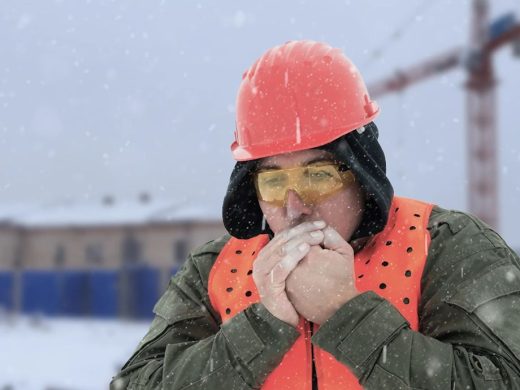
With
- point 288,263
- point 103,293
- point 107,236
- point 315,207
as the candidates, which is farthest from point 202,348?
point 107,236

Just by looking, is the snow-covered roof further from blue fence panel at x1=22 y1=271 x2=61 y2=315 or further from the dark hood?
the dark hood

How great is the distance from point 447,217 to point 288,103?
1.70 ft

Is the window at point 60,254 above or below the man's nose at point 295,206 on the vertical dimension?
below

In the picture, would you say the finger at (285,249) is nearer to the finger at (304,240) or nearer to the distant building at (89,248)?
the finger at (304,240)

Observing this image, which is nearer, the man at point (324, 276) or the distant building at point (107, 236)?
the man at point (324, 276)

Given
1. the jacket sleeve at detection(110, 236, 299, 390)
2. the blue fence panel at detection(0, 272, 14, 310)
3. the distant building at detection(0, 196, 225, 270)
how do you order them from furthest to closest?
the distant building at detection(0, 196, 225, 270), the blue fence panel at detection(0, 272, 14, 310), the jacket sleeve at detection(110, 236, 299, 390)

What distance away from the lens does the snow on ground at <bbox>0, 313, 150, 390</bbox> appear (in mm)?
12430

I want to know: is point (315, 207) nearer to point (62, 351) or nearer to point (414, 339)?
point (414, 339)

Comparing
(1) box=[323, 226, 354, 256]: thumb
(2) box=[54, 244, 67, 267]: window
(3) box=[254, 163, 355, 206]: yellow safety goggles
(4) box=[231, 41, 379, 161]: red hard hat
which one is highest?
(4) box=[231, 41, 379, 161]: red hard hat

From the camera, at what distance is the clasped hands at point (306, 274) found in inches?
65.1

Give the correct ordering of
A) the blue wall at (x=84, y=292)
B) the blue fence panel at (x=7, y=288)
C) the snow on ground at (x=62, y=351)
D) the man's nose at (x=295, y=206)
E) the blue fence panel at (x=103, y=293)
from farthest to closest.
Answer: the blue fence panel at (x=7, y=288) → the blue fence panel at (x=103, y=293) → the blue wall at (x=84, y=292) → the snow on ground at (x=62, y=351) → the man's nose at (x=295, y=206)

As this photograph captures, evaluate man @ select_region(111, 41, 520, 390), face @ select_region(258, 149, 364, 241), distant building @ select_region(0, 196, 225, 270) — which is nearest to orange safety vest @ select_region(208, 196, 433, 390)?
man @ select_region(111, 41, 520, 390)

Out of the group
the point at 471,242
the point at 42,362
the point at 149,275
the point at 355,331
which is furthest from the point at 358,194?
the point at 149,275

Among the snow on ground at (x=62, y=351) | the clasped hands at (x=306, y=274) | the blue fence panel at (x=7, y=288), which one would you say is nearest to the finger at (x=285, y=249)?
the clasped hands at (x=306, y=274)
